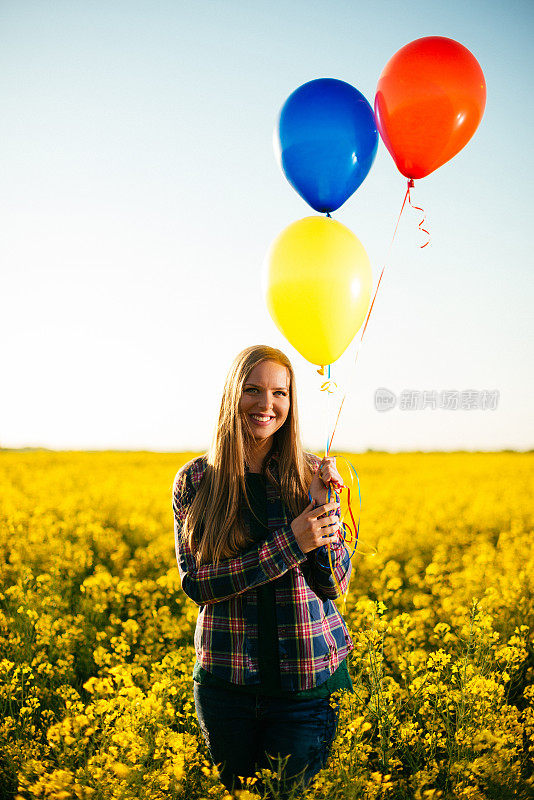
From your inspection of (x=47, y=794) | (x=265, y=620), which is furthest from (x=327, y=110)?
(x=47, y=794)

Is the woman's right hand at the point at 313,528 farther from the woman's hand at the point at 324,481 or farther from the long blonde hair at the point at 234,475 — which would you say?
the long blonde hair at the point at 234,475

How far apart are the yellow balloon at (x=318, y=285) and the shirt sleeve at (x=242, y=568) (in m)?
0.79

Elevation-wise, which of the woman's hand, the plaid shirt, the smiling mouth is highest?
the smiling mouth

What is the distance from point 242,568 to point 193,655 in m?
1.95

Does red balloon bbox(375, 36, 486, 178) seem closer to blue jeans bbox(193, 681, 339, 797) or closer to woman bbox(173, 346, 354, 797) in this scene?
woman bbox(173, 346, 354, 797)

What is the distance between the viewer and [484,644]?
3.22m

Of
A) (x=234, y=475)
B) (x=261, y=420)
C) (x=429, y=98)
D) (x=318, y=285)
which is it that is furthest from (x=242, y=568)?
(x=429, y=98)

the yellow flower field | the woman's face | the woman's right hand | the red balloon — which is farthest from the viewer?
the red balloon

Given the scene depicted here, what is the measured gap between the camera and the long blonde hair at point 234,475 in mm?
2186

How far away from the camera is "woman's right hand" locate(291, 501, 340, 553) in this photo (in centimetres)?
201

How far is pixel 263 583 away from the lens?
2.06 m

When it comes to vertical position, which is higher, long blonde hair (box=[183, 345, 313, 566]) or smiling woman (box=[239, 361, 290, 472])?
smiling woman (box=[239, 361, 290, 472])

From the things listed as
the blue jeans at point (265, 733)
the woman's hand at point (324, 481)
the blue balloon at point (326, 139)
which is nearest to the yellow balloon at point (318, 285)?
the blue balloon at point (326, 139)

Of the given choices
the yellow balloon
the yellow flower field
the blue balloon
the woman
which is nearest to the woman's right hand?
the woman
